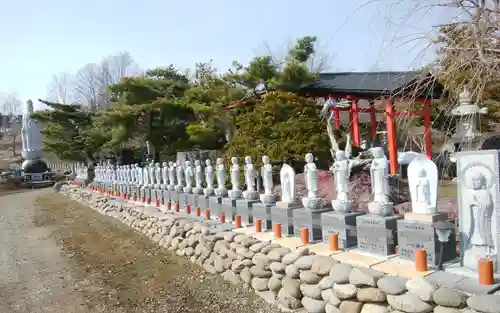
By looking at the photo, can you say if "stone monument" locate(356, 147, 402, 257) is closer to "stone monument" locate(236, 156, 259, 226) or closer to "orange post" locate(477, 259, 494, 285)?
"orange post" locate(477, 259, 494, 285)

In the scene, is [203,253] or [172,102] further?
[172,102]

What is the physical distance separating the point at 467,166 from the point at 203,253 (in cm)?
499

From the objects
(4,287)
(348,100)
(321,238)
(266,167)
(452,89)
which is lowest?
(4,287)

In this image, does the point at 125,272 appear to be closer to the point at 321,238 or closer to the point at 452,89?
the point at 321,238

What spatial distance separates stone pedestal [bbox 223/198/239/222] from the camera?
9.19 metres

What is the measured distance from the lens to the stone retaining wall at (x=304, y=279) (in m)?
3.93

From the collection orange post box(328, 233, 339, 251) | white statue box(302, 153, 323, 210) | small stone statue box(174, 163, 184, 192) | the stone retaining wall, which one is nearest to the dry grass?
the stone retaining wall

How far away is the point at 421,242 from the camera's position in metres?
5.11

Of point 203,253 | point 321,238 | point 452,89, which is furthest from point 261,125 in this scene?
point 452,89

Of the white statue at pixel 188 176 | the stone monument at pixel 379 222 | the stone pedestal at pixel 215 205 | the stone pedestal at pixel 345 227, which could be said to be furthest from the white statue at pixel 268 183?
the white statue at pixel 188 176

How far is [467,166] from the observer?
4.63 m

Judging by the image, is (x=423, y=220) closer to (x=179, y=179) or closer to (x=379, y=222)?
(x=379, y=222)

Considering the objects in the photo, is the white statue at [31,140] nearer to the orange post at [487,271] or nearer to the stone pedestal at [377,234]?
the stone pedestal at [377,234]

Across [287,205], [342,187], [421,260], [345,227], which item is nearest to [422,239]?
[421,260]
